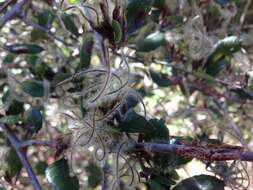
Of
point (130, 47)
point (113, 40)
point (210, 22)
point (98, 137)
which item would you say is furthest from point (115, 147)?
point (210, 22)

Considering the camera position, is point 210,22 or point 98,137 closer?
point 98,137

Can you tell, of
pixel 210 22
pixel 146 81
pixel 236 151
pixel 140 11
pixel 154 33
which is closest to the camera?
pixel 236 151

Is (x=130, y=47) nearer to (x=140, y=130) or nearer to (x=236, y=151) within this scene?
(x=140, y=130)

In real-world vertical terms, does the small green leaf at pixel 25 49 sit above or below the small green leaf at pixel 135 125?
above

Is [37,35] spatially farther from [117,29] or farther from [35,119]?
[117,29]

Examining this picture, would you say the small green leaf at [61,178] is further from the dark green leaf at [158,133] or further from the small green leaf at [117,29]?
the small green leaf at [117,29]

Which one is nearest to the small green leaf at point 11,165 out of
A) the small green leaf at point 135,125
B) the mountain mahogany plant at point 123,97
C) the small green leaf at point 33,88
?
the mountain mahogany plant at point 123,97
